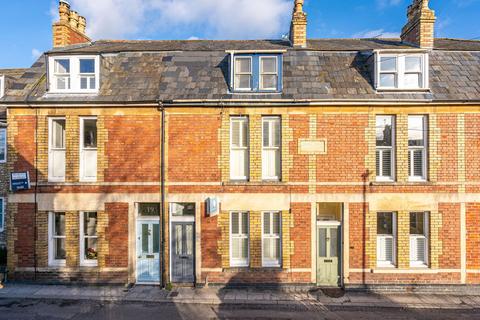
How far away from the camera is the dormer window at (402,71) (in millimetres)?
Result: 10547

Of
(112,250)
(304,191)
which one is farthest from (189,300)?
(304,191)

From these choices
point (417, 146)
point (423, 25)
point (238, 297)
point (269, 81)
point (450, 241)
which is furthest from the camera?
point (423, 25)

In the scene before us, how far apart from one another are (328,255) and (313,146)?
4.06 metres

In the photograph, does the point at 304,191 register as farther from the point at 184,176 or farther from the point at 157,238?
the point at 157,238

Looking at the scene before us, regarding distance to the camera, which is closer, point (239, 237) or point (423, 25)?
point (239, 237)

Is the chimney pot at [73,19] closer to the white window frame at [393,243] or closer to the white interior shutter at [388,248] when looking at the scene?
the white window frame at [393,243]

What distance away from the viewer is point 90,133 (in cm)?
1090

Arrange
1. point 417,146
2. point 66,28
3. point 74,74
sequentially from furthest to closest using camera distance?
point 66,28
point 74,74
point 417,146

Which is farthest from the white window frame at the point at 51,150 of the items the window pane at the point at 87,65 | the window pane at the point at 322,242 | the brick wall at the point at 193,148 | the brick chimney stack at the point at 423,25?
the brick chimney stack at the point at 423,25

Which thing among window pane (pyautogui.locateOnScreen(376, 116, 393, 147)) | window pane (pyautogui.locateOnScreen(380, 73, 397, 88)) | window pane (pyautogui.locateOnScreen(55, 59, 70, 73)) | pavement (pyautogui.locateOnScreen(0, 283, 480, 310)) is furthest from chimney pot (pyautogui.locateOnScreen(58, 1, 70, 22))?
window pane (pyautogui.locateOnScreen(376, 116, 393, 147))

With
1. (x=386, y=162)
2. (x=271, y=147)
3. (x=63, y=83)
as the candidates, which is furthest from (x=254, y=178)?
(x=63, y=83)

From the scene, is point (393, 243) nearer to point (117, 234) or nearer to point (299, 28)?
point (299, 28)

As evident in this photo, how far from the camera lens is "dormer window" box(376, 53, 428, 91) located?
10.5 m

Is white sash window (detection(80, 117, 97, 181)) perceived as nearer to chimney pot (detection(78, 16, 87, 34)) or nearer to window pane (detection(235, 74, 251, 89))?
window pane (detection(235, 74, 251, 89))
